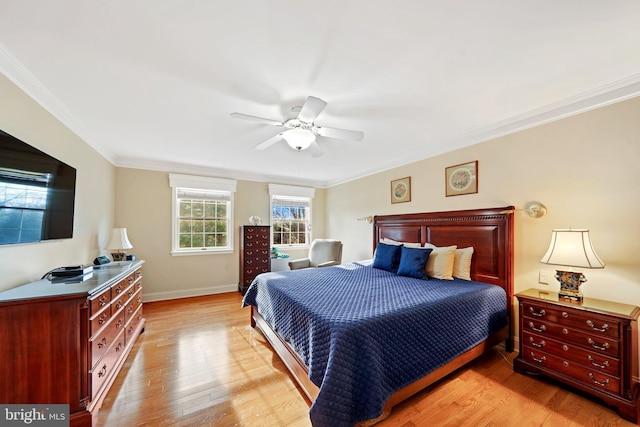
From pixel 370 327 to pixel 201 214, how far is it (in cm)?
410

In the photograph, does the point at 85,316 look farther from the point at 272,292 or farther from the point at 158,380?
the point at 272,292

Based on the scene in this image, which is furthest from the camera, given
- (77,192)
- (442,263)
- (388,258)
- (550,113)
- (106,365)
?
(388,258)

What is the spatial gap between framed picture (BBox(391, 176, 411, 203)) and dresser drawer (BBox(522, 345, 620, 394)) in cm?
229

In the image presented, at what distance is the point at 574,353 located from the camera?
1921 mm

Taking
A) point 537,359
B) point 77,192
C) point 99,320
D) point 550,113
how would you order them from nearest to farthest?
1. point 99,320
2. point 537,359
3. point 550,113
4. point 77,192

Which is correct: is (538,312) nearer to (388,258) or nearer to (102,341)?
(388,258)

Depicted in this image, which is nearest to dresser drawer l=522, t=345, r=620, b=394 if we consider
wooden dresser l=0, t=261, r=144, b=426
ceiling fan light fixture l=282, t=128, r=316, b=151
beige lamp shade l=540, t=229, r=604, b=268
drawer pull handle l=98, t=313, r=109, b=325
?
beige lamp shade l=540, t=229, r=604, b=268

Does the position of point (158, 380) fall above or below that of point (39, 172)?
below

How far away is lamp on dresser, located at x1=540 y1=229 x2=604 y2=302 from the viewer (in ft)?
6.34

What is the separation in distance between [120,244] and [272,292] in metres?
2.20

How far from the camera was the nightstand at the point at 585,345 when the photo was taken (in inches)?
67.3

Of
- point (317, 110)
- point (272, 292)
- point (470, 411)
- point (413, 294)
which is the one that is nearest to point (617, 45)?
point (317, 110)

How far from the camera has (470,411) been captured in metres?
1.74

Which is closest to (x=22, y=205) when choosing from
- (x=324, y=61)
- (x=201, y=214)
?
(x=324, y=61)
